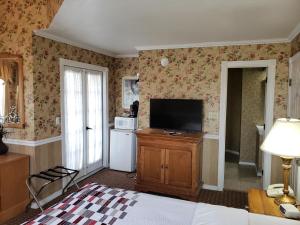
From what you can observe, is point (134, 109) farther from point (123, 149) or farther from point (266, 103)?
point (266, 103)

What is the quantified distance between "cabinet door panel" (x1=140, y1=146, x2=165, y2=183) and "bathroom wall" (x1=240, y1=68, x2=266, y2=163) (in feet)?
8.62

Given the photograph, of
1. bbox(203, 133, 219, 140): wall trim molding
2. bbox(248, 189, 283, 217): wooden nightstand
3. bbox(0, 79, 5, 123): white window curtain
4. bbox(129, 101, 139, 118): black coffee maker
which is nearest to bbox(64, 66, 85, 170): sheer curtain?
bbox(0, 79, 5, 123): white window curtain

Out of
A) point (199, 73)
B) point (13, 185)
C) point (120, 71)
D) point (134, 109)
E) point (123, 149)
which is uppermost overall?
point (120, 71)

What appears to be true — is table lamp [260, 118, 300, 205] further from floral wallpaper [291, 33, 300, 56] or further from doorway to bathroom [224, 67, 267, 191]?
doorway to bathroom [224, 67, 267, 191]

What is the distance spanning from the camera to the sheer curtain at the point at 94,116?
178 inches

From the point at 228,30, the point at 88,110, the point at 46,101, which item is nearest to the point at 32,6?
the point at 46,101

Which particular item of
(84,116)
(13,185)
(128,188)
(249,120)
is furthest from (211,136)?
(13,185)

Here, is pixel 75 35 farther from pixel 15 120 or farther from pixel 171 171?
pixel 171 171

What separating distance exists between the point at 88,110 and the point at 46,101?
3.62 feet

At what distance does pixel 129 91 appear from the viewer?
5.14 metres

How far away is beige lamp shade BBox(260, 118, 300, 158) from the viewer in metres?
1.83

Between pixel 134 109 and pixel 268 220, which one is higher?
pixel 134 109

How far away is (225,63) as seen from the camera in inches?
151

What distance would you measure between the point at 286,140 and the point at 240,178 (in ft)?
9.86
